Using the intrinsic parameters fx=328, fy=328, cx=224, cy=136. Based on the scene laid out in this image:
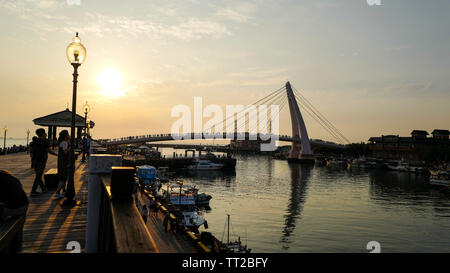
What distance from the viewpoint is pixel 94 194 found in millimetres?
4996

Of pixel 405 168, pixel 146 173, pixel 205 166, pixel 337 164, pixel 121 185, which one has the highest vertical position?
pixel 121 185

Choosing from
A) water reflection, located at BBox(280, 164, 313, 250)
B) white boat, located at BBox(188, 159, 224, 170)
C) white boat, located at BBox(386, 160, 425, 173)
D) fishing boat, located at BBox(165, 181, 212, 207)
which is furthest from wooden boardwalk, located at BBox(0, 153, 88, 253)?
white boat, located at BBox(386, 160, 425, 173)

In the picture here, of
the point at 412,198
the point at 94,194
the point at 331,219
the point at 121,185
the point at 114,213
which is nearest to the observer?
the point at 114,213

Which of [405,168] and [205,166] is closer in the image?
[205,166]

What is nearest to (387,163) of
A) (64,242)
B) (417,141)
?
(417,141)

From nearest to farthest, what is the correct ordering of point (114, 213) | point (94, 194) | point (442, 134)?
point (114, 213), point (94, 194), point (442, 134)

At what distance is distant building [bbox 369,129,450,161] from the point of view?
11253 cm

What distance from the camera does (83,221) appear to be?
775 cm

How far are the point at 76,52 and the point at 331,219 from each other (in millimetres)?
27664

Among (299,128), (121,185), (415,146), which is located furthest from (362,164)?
(121,185)

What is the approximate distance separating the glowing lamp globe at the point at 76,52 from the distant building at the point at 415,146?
123988mm

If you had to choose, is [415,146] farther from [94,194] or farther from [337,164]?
[94,194]

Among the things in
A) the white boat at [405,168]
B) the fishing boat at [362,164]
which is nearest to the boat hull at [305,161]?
the fishing boat at [362,164]
